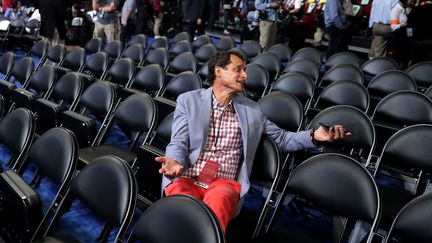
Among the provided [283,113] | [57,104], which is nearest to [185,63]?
[57,104]

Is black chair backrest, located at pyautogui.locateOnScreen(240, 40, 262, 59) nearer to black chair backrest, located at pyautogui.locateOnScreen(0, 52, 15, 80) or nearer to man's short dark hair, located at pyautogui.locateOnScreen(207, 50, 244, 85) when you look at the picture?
black chair backrest, located at pyautogui.locateOnScreen(0, 52, 15, 80)

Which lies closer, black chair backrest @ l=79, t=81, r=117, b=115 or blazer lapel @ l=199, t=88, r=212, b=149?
blazer lapel @ l=199, t=88, r=212, b=149

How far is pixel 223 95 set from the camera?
7.95ft

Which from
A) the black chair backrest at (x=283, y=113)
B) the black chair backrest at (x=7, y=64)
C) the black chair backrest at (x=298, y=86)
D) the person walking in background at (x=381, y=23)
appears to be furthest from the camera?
the person walking in background at (x=381, y=23)

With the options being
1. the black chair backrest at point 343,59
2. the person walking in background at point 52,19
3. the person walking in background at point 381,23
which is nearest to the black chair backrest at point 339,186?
the black chair backrest at point 343,59

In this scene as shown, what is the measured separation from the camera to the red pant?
76.6 inches

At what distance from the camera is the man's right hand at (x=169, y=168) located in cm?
194

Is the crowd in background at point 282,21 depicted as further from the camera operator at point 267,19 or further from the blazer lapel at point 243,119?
the blazer lapel at point 243,119

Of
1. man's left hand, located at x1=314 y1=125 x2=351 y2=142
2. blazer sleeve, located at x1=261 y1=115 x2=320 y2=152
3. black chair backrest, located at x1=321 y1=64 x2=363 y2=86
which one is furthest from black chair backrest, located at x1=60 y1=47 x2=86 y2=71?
man's left hand, located at x1=314 y1=125 x2=351 y2=142

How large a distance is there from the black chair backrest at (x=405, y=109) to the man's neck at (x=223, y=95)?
1667 millimetres

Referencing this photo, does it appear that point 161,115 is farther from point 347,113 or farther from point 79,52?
point 79,52

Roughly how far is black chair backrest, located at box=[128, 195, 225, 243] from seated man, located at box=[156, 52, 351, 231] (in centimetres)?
58

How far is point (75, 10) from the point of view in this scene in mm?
9719

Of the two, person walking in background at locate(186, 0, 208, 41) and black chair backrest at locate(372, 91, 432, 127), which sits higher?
person walking in background at locate(186, 0, 208, 41)
